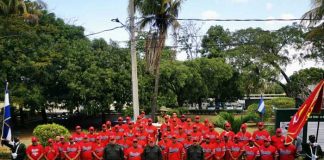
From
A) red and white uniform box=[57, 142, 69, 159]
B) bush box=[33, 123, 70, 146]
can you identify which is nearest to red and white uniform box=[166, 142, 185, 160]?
red and white uniform box=[57, 142, 69, 159]

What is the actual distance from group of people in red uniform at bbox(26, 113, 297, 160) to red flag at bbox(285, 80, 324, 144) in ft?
2.69

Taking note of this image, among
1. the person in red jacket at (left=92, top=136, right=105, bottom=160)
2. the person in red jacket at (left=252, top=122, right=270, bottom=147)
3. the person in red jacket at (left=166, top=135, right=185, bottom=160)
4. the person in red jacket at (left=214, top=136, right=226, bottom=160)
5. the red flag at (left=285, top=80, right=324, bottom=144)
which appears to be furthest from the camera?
the person in red jacket at (left=92, top=136, right=105, bottom=160)

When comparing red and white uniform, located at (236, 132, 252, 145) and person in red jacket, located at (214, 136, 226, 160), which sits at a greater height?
red and white uniform, located at (236, 132, 252, 145)

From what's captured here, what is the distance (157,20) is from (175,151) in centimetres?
1501

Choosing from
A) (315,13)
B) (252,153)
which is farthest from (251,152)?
(315,13)

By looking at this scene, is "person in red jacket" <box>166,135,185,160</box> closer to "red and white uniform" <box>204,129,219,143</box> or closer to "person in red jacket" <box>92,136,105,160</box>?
"red and white uniform" <box>204,129,219,143</box>

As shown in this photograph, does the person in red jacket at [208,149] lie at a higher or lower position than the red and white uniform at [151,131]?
lower

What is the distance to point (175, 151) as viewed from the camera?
1302cm

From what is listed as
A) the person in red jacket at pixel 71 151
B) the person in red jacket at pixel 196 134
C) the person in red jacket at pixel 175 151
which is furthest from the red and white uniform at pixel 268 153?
the person in red jacket at pixel 71 151

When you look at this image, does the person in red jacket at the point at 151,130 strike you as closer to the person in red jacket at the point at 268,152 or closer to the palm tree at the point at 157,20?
the person in red jacket at the point at 268,152

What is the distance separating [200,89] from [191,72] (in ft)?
10.7

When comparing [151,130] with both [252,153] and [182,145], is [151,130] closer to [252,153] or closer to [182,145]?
[182,145]

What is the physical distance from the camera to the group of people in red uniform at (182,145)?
12742mm

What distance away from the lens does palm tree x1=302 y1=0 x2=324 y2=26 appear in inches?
826
